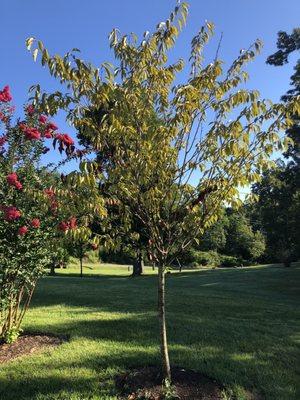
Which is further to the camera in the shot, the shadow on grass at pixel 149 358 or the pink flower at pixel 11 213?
the pink flower at pixel 11 213

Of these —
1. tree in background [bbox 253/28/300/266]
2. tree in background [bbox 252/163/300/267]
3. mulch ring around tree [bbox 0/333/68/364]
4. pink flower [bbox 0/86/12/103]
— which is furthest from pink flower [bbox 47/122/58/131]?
tree in background [bbox 252/163/300/267]

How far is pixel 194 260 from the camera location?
46.4 meters

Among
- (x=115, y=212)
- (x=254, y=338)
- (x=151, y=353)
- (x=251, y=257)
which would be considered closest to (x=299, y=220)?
(x=254, y=338)

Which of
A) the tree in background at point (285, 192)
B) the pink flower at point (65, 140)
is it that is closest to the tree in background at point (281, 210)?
the tree in background at point (285, 192)

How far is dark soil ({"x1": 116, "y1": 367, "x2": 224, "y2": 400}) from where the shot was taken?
5.09 m

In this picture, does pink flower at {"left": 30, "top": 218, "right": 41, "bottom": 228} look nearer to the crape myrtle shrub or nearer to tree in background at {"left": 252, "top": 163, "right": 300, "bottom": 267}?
the crape myrtle shrub

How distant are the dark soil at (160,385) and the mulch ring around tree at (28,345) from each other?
Result: 1.77 metres

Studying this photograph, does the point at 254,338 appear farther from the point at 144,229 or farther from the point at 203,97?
the point at 203,97

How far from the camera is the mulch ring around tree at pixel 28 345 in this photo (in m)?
6.70

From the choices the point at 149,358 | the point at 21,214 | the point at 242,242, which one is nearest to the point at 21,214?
the point at 21,214

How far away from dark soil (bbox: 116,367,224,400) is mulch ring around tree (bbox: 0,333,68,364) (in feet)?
5.82

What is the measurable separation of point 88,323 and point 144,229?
4.30 meters

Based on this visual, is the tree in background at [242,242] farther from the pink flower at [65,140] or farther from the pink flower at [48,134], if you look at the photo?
the pink flower at [65,140]

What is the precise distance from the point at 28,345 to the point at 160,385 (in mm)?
2680
